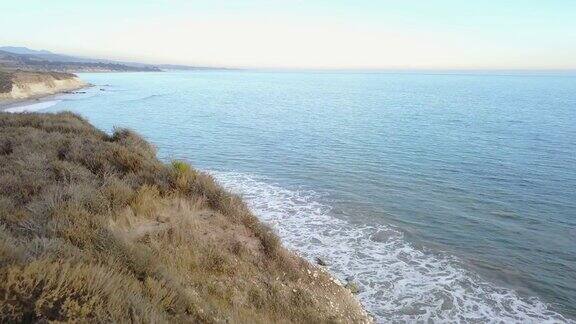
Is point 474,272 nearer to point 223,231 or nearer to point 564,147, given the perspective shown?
point 223,231

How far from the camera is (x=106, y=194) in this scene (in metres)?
9.23

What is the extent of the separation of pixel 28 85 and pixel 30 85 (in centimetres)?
105

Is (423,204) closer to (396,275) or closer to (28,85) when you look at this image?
(396,275)

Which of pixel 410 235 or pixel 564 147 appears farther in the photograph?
pixel 564 147

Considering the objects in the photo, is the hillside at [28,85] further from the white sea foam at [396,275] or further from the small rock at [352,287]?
the small rock at [352,287]

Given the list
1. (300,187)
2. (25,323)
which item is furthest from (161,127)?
(25,323)

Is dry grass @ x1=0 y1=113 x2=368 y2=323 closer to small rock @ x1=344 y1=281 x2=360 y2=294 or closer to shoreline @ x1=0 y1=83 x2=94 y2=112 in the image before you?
small rock @ x1=344 y1=281 x2=360 y2=294

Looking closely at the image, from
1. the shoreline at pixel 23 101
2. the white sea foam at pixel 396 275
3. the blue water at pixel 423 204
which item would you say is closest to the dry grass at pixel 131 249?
the white sea foam at pixel 396 275

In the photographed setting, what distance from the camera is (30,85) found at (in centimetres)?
7506

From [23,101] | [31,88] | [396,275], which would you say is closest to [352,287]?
[396,275]

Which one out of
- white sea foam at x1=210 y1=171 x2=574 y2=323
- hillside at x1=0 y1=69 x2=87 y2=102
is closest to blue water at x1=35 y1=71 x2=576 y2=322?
white sea foam at x1=210 y1=171 x2=574 y2=323

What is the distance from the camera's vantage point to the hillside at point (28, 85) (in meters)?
65.2

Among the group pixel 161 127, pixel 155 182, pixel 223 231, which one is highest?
pixel 155 182

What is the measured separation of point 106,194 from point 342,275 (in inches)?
337
